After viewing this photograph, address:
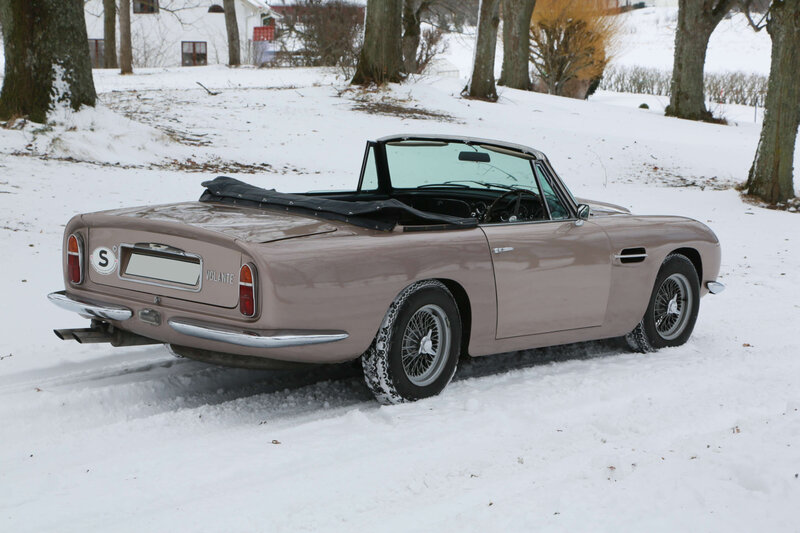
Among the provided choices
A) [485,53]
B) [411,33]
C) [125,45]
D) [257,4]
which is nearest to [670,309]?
[485,53]

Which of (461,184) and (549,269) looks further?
(461,184)

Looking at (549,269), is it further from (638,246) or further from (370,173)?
(370,173)

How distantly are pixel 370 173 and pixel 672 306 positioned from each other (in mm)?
2191

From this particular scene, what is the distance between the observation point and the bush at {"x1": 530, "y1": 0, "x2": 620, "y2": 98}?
3744 cm

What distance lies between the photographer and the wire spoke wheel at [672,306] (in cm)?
603

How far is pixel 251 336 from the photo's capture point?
12.9ft

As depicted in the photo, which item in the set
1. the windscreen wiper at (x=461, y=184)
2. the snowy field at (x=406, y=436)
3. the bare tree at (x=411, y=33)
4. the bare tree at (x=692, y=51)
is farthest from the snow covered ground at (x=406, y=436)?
the bare tree at (x=411, y=33)

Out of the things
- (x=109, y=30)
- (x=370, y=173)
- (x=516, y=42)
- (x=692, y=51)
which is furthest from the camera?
(x=109, y=30)

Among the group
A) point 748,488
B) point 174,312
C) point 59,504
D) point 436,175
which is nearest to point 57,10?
point 436,175

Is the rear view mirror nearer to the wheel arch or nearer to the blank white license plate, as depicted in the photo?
the wheel arch

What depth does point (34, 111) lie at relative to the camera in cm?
1247

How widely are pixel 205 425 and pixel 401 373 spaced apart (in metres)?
0.97

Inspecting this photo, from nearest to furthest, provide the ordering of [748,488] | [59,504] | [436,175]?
[59,504]
[748,488]
[436,175]

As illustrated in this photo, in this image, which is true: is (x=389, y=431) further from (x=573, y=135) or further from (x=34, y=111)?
(x=573, y=135)
